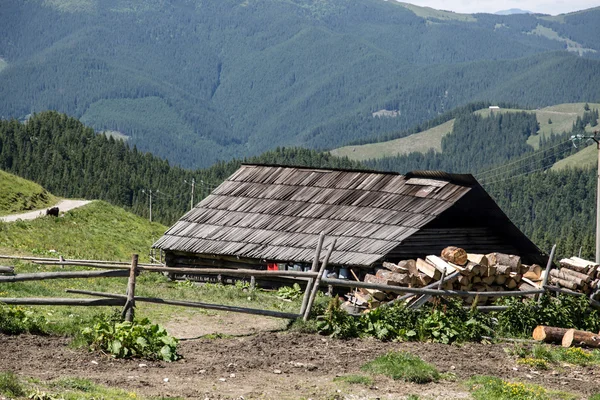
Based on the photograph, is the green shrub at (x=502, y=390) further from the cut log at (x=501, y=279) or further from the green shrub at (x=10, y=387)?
the cut log at (x=501, y=279)

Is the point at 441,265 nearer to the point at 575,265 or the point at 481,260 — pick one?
the point at 481,260

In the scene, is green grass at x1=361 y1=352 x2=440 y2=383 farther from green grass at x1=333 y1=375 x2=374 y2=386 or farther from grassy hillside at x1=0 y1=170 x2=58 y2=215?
grassy hillside at x1=0 y1=170 x2=58 y2=215

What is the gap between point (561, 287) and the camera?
937 inches

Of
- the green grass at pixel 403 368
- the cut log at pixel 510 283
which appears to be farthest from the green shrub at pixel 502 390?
the cut log at pixel 510 283

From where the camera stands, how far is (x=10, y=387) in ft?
39.7

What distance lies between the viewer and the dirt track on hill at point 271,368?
14.2 m

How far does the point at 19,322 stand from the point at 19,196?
2311 inches

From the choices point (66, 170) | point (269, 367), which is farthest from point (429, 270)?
point (66, 170)

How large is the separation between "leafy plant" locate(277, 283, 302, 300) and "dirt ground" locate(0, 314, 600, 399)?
8018mm

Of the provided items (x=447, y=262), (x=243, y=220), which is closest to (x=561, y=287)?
(x=447, y=262)

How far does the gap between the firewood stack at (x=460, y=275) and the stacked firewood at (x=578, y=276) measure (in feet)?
2.10

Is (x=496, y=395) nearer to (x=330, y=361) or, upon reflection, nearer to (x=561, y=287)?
(x=330, y=361)

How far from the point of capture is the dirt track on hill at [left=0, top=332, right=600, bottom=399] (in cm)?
1421

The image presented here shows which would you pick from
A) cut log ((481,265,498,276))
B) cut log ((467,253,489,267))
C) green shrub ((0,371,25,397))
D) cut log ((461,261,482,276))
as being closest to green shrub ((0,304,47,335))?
green shrub ((0,371,25,397))
